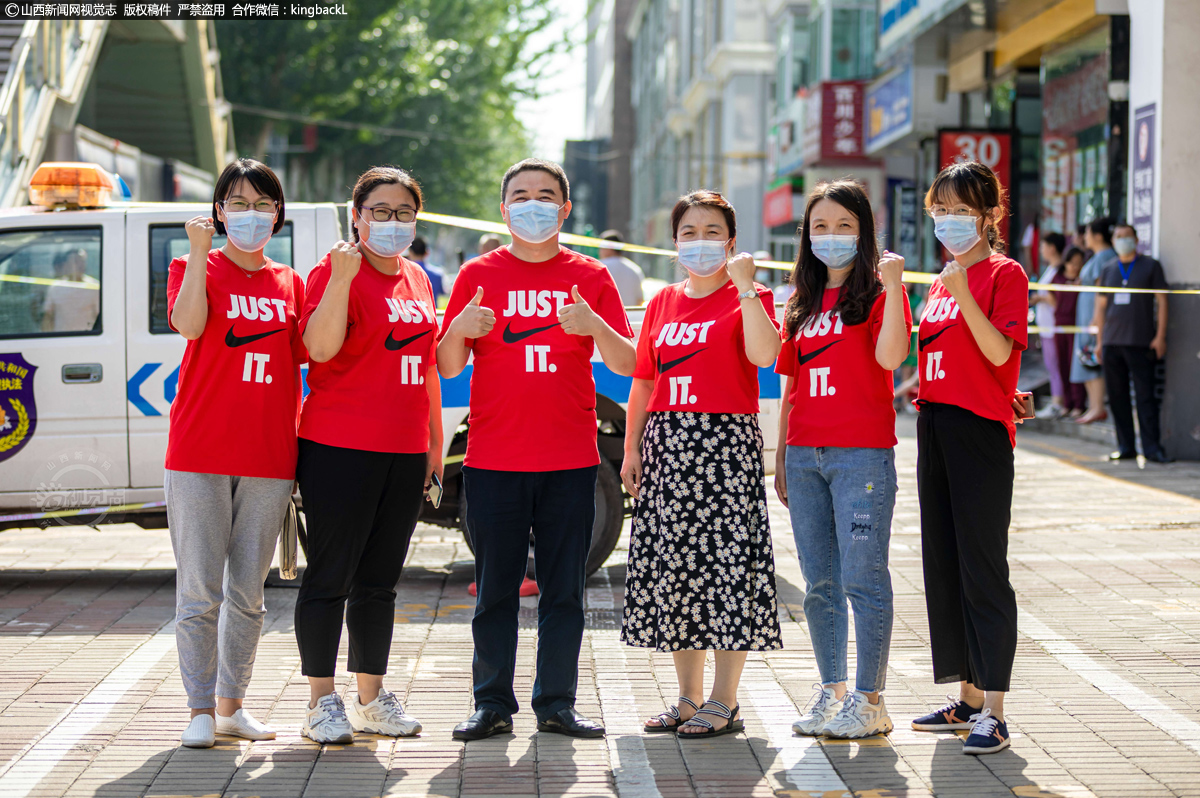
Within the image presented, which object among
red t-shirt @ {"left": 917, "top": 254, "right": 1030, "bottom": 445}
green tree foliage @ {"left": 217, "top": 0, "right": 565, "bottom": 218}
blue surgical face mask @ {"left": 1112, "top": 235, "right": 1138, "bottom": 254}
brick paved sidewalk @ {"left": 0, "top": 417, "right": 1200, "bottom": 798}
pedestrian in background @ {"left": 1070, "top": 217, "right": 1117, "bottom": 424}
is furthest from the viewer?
green tree foliage @ {"left": 217, "top": 0, "right": 565, "bottom": 218}

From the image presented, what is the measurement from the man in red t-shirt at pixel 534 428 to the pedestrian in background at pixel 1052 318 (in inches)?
415

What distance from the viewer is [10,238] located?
649 centimetres

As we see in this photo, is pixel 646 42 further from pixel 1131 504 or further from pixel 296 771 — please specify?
pixel 296 771

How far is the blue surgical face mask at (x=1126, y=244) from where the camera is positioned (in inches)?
440

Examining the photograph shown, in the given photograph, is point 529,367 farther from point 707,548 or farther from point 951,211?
point 951,211

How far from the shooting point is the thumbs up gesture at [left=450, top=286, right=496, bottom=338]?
420 centimetres

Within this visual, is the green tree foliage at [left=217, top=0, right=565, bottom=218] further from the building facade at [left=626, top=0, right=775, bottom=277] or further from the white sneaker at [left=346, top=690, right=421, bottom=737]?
the white sneaker at [left=346, top=690, right=421, bottom=737]

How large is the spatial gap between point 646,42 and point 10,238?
67.4 meters

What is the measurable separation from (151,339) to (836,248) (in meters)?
3.71

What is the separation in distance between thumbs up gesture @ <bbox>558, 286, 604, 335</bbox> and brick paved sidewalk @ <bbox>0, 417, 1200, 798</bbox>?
1389 millimetres

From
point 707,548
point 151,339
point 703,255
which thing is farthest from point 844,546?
point 151,339

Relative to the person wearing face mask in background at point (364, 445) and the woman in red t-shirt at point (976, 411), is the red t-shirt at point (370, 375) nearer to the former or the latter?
the person wearing face mask in background at point (364, 445)

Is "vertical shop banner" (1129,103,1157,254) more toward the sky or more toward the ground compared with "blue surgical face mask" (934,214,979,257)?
more toward the sky

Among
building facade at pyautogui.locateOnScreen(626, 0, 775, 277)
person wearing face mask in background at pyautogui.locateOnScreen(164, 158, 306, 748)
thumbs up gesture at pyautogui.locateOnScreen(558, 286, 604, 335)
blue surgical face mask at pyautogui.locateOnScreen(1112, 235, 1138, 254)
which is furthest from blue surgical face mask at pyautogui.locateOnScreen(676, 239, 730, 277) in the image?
building facade at pyautogui.locateOnScreen(626, 0, 775, 277)
